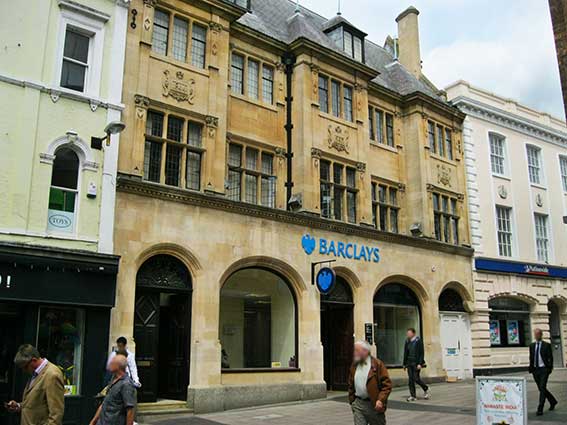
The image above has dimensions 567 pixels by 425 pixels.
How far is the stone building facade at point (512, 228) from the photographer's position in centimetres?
2517

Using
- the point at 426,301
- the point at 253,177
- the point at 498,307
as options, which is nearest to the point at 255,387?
the point at 253,177

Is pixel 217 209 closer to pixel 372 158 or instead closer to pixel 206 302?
pixel 206 302

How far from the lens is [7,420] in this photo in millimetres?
12023

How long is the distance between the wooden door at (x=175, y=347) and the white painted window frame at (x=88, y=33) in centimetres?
618

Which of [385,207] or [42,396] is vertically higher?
[385,207]

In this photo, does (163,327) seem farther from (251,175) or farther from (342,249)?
(342,249)

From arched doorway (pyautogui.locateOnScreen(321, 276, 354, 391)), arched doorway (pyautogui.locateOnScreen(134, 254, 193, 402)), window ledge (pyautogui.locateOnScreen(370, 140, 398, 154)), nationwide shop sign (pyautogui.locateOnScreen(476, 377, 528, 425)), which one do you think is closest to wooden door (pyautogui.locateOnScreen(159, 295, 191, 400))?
arched doorway (pyautogui.locateOnScreen(134, 254, 193, 402))

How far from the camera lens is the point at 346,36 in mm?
23109

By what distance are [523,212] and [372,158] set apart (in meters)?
9.73

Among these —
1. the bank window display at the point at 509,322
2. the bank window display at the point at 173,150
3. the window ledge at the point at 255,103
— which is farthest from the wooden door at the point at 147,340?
the bank window display at the point at 509,322

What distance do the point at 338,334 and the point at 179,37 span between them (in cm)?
1126

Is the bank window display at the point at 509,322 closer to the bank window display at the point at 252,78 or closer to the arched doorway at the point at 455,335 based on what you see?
the arched doorway at the point at 455,335

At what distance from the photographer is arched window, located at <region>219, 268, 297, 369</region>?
17.0m

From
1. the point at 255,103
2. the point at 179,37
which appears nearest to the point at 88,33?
the point at 179,37
